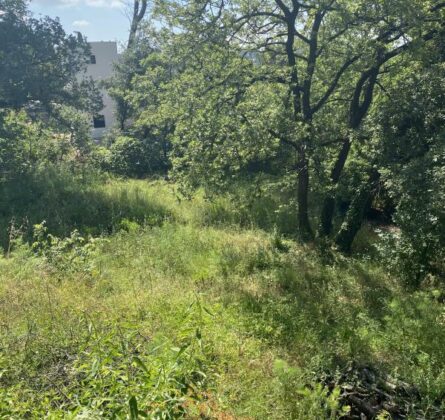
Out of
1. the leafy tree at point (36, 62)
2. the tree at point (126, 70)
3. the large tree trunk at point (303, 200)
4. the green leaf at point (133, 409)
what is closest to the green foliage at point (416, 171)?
the large tree trunk at point (303, 200)

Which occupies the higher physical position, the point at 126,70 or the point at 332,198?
the point at 126,70

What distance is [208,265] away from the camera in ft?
23.5

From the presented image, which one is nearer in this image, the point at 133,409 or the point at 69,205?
the point at 133,409

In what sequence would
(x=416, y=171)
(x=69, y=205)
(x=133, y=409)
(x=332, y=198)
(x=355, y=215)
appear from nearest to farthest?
(x=133, y=409)
(x=416, y=171)
(x=355, y=215)
(x=332, y=198)
(x=69, y=205)

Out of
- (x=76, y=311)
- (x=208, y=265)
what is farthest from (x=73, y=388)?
(x=208, y=265)

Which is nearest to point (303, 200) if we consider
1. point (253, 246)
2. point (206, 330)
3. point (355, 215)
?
point (355, 215)

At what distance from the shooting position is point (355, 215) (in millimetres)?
8164

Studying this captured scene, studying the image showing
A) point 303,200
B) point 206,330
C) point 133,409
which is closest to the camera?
point 133,409

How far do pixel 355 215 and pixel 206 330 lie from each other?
4695 mm

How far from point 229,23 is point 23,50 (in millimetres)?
8043

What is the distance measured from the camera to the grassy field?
3201mm

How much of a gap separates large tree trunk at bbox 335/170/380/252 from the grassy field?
0.51m

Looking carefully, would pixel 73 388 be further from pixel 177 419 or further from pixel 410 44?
pixel 410 44

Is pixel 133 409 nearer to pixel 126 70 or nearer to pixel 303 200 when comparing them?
pixel 303 200
